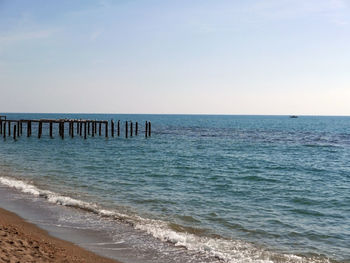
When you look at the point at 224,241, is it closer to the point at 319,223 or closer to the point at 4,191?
the point at 319,223

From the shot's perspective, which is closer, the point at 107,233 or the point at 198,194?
the point at 107,233

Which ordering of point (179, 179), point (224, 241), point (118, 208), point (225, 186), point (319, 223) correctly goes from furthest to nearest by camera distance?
point (179, 179) < point (225, 186) < point (118, 208) < point (319, 223) < point (224, 241)

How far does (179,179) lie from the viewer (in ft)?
65.0

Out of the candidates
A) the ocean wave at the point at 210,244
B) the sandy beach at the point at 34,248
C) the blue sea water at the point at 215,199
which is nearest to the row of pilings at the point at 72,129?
the blue sea water at the point at 215,199

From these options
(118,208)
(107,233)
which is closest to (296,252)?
(107,233)

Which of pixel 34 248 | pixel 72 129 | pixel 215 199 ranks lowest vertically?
pixel 215 199

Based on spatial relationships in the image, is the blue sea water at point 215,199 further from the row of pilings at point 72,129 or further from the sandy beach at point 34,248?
the row of pilings at point 72,129

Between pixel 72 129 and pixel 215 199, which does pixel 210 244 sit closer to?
pixel 215 199

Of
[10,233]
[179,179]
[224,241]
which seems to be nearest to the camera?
[10,233]

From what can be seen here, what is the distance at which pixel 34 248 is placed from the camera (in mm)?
7910

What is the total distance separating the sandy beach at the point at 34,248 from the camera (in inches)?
285

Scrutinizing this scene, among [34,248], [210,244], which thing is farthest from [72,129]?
[34,248]

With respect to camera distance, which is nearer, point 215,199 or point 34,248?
point 34,248

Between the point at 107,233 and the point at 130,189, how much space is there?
663cm
